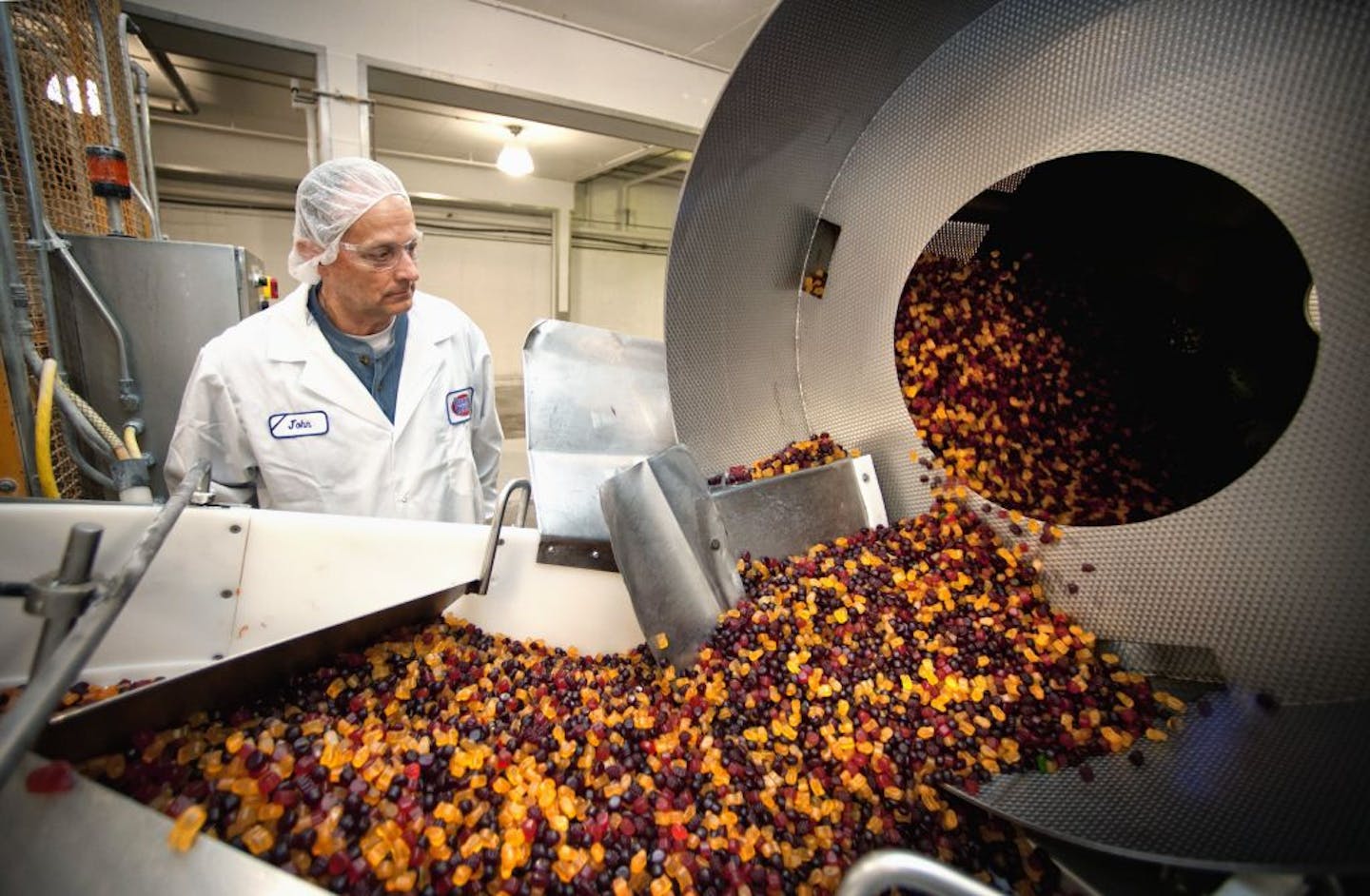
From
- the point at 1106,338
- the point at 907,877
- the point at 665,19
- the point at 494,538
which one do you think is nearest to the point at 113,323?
the point at 494,538

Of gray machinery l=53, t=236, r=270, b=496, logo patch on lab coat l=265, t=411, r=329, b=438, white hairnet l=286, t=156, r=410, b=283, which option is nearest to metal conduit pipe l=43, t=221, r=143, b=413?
gray machinery l=53, t=236, r=270, b=496

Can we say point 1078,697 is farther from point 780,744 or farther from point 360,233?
point 360,233

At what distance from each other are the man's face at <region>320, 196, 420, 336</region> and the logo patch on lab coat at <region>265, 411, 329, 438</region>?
0.35 meters

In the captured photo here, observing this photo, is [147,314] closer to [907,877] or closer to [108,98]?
[108,98]

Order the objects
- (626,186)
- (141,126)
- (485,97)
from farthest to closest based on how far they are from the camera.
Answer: (626,186)
(485,97)
(141,126)

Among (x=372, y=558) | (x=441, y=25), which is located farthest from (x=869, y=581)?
(x=441, y=25)

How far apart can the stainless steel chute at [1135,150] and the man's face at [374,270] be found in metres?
1.01

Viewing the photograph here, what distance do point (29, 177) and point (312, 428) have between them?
1.18 m

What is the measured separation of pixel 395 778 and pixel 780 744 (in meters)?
0.62

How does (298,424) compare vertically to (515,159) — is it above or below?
below

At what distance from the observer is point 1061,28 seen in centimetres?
107

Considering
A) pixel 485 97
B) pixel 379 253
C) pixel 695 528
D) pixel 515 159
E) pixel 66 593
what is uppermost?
pixel 515 159

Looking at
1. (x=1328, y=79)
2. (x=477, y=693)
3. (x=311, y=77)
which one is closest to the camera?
(x=1328, y=79)

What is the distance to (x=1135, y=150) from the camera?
3.30 feet
